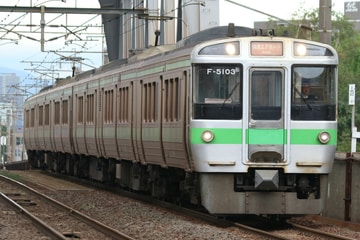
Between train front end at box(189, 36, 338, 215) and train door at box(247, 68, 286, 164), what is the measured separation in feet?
0.05

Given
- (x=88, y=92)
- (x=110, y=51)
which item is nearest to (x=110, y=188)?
(x=88, y=92)

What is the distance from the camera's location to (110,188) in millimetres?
22672

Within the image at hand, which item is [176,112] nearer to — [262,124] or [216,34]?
[216,34]

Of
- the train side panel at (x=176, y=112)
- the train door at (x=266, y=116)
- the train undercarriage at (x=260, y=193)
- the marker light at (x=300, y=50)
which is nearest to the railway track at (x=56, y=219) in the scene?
the train undercarriage at (x=260, y=193)

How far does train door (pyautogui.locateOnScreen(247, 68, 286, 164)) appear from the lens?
1318 centimetres

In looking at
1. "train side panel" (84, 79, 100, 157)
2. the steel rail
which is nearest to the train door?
the steel rail

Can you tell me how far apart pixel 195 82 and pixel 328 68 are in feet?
6.65

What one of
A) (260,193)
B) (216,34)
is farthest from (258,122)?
(216,34)

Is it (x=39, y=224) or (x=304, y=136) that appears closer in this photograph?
(x=304, y=136)

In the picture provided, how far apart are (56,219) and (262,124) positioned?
4188 mm

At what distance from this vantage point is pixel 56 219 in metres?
15.1

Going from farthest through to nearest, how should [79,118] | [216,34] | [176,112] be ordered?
[79,118], [216,34], [176,112]

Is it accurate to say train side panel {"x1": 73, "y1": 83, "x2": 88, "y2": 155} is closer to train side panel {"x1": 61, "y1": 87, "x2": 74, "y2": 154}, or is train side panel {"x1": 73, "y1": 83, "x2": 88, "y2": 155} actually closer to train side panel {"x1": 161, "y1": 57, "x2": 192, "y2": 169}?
train side panel {"x1": 61, "y1": 87, "x2": 74, "y2": 154}

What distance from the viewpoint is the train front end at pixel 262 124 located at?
13188mm
